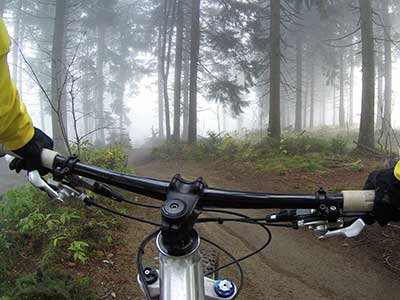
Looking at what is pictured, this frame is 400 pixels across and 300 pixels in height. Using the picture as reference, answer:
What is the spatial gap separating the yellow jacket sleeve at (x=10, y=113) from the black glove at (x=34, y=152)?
47 millimetres

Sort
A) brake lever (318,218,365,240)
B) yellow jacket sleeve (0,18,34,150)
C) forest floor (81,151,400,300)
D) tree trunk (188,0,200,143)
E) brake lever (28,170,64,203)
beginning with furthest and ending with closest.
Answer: tree trunk (188,0,200,143) < forest floor (81,151,400,300) < brake lever (28,170,64,203) < brake lever (318,218,365,240) < yellow jacket sleeve (0,18,34,150)

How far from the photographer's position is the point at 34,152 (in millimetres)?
1704

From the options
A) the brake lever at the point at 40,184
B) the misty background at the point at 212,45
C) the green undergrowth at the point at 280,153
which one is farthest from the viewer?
the misty background at the point at 212,45

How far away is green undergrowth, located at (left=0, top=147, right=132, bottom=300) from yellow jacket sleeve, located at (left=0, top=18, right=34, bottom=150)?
268 centimetres

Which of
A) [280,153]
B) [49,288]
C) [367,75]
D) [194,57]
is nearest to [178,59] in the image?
[194,57]

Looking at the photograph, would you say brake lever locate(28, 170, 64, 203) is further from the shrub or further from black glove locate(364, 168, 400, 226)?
the shrub

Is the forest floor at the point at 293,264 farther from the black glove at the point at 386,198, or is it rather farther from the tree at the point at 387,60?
the tree at the point at 387,60

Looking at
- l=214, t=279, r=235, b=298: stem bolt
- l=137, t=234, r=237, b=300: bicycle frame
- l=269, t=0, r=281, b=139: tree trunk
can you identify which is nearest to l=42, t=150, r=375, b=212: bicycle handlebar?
l=137, t=234, r=237, b=300: bicycle frame

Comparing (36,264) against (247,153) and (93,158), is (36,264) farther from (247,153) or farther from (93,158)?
(247,153)

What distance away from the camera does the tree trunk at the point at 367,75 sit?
12.7 m

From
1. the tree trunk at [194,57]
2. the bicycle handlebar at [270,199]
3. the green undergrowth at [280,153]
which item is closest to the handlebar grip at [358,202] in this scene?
the bicycle handlebar at [270,199]

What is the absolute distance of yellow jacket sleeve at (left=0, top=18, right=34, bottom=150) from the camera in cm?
119

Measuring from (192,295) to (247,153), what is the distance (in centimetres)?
1167

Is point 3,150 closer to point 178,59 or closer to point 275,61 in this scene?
point 275,61
